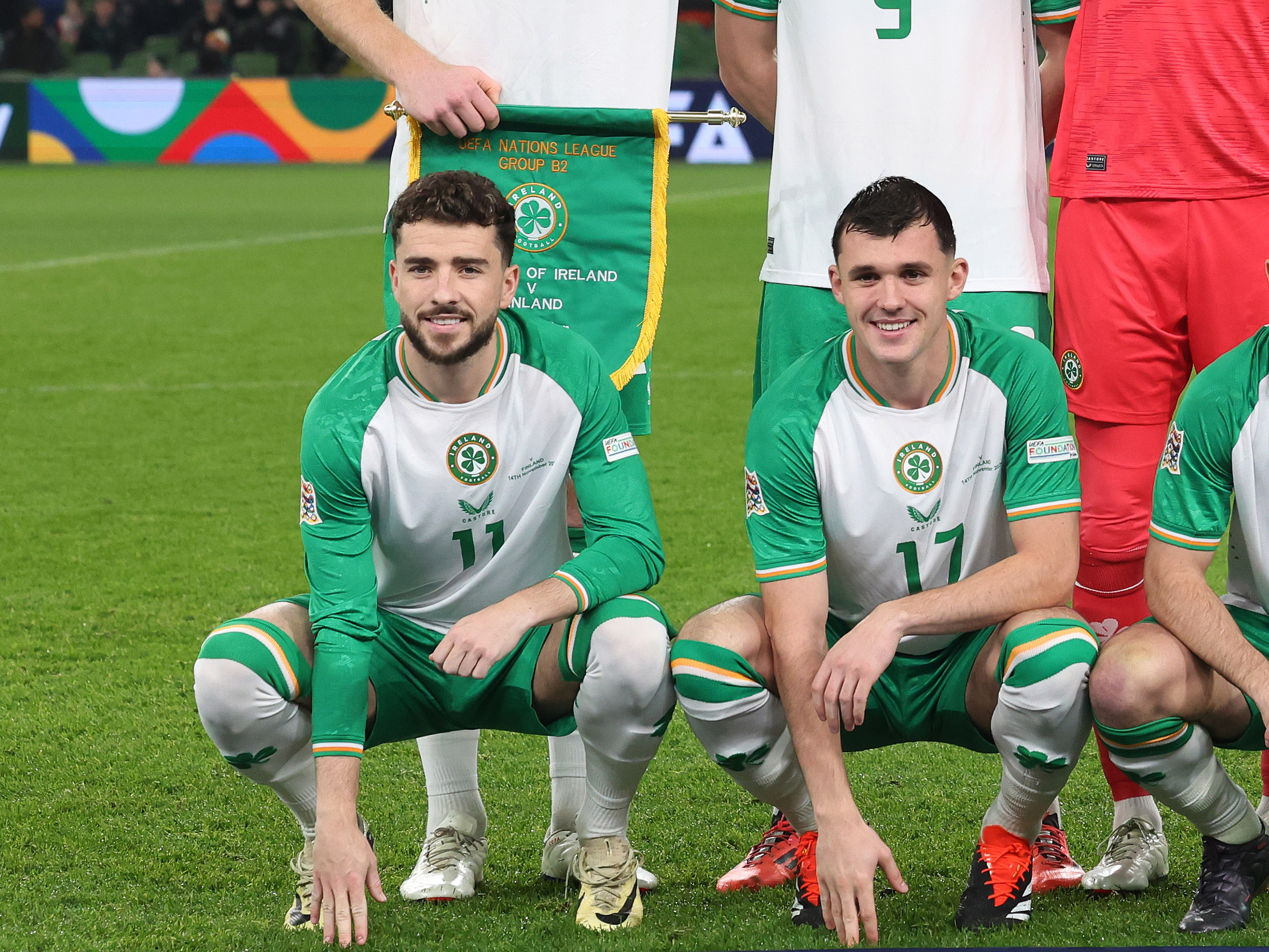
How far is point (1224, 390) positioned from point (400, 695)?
147 centimetres

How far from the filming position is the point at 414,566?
2.92 metres

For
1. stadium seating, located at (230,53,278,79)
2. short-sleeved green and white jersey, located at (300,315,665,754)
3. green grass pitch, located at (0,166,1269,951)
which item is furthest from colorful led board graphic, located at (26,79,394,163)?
short-sleeved green and white jersey, located at (300,315,665,754)

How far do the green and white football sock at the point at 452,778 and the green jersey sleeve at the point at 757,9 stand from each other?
1528 mm

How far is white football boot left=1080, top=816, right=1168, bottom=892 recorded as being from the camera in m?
2.89

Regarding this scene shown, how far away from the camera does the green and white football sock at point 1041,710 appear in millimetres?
2586

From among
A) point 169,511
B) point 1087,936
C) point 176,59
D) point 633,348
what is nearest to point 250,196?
point 176,59

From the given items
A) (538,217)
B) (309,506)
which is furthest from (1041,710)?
(538,217)

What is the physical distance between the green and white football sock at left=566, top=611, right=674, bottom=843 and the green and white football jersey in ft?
2.89

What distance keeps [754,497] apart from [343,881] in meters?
0.91

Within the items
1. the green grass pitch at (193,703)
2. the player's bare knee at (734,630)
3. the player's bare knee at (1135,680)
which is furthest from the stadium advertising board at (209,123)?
the player's bare knee at (1135,680)

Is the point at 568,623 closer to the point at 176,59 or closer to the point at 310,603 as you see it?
the point at 310,603

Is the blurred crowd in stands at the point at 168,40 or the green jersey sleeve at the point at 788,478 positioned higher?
the blurred crowd in stands at the point at 168,40

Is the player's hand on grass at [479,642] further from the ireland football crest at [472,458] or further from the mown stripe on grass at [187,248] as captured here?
the mown stripe on grass at [187,248]

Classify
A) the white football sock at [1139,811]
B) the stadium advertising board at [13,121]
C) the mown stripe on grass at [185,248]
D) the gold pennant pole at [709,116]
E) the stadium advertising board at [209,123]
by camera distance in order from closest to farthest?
the white football sock at [1139,811] < the gold pennant pole at [709,116] < the mown stripe on grass at [185,248] < the stadium advertising board at [13,121] < the stadium advertising board at [209,123]
